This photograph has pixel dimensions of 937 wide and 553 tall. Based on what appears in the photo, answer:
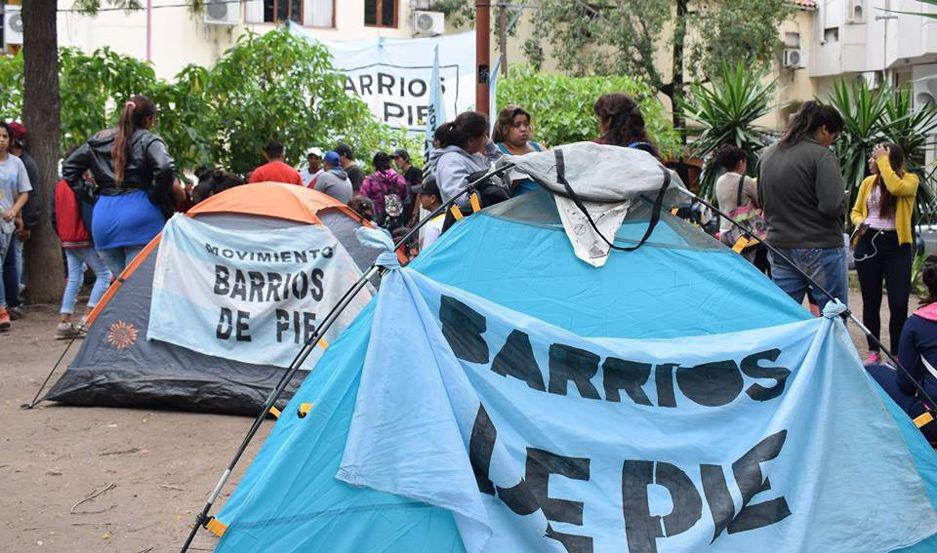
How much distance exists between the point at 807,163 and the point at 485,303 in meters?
3.51

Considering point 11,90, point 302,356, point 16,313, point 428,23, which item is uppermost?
point 428,23

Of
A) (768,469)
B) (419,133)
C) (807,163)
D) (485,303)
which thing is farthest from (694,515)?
(419,133)

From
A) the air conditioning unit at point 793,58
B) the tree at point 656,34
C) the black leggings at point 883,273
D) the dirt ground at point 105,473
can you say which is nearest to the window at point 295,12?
the tree at point 656,34

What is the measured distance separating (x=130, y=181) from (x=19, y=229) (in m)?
3.61

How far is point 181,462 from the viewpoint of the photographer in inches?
239

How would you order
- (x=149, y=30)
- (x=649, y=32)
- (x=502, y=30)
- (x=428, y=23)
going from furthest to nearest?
(x=428, y=23) → (x=649, y=32) → (x=502, y=30) → (x=149, y=30)

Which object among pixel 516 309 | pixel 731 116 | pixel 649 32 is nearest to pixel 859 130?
pixel 731 116

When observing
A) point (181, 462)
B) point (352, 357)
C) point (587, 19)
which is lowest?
point (181, 462)

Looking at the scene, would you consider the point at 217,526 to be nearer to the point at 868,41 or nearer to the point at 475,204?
the point at 475,204

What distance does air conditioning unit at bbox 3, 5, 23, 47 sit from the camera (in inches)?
976

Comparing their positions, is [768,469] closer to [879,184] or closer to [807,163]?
[807,163]

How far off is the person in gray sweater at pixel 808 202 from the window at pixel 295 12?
2223cm

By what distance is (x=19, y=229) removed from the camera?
11.1 m

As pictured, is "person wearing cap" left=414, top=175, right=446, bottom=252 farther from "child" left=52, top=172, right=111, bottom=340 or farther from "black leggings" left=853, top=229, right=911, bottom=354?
"black leggings" left=853, top=229, right=911, bottom=354
